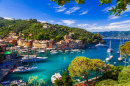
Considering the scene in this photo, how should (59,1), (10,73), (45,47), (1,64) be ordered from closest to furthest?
(59,1), (10,73), (1,64), (45,47)

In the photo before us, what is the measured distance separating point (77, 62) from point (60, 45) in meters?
40.8

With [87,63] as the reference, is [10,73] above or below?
below

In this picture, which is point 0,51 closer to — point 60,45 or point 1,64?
point 1,64

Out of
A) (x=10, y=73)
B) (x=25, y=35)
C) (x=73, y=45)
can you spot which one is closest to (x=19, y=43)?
(x=25, y=35)

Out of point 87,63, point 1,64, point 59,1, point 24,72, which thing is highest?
point 59,1

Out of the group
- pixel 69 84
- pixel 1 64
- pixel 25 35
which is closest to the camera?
pixel 69 84

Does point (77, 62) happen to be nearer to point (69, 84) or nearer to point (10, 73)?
point (69, 84)

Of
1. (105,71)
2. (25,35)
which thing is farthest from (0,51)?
(25,35)

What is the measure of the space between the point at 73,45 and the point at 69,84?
4659 cm

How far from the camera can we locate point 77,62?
36.1ft

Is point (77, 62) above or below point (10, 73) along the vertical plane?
above

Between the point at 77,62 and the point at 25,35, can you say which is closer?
the point at 77,62

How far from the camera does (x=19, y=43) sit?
54750 mm

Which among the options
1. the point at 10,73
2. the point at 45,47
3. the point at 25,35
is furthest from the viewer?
the point at 25,35
